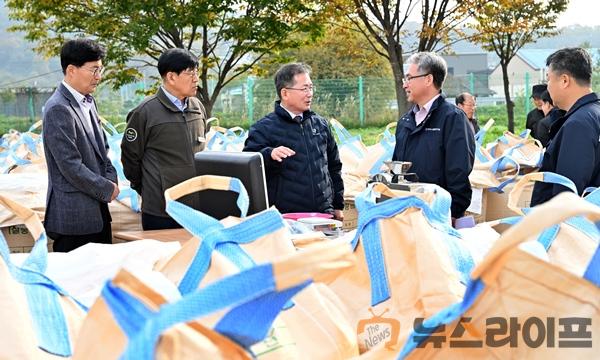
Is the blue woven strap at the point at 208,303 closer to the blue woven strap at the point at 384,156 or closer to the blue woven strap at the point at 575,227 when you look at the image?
the blue woven strap at the point at 575,227

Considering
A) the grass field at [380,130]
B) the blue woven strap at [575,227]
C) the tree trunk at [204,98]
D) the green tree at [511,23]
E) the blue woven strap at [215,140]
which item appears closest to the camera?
the blue woven strap at [575,227]

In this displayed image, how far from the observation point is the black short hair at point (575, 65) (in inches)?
127

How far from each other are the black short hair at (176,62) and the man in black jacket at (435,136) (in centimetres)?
117

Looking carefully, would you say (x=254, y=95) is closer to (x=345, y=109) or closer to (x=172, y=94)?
(x=345, y=109)

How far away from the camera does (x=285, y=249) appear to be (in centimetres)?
152

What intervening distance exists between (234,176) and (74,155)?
124 cm

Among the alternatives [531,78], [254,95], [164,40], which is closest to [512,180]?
[164,40]

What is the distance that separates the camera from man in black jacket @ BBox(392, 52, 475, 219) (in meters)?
3.65

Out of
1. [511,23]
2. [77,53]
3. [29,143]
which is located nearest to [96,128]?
[77,53]

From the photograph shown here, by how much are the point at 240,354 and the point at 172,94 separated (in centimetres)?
339

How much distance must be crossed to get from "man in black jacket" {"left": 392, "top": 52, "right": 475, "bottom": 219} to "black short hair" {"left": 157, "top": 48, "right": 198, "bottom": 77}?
1.17 meters

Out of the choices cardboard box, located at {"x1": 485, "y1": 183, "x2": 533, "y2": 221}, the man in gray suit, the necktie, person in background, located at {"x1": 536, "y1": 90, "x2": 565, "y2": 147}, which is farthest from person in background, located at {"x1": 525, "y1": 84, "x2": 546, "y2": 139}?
the man in gray suit

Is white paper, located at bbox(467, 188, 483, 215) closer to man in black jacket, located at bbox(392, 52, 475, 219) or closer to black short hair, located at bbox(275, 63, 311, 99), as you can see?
man in black jacket, located at bbox(392, 52, 475, 219)

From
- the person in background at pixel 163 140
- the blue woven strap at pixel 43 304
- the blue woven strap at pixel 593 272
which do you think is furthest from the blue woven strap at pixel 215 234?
the person in background at pixel 163 140
